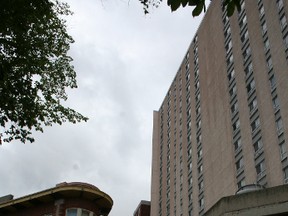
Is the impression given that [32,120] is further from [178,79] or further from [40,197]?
[178,79]

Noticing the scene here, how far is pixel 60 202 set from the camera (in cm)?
3161

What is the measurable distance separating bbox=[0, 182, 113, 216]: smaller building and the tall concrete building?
52.4 feet

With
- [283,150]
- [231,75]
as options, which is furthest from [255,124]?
[231,75]

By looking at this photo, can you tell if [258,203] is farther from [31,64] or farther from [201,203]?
[201,203]

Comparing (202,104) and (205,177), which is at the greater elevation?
(202,104)

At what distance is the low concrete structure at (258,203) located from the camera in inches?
610

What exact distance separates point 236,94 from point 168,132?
109 ft

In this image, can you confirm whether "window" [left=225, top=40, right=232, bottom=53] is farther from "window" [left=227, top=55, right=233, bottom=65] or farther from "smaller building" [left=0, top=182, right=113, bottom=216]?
"smaller building" [left=0, top=182, right=113, bottom=216]

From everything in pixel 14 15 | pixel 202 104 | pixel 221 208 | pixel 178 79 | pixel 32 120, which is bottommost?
pixel 221 208

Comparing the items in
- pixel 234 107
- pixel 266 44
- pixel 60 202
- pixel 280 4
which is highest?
pixel 280 4

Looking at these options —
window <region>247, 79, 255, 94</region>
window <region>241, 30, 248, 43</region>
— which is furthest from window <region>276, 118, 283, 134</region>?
window <region>241, 30, 248, 43</region>

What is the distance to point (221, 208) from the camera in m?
16.9

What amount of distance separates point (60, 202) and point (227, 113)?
29.9 m

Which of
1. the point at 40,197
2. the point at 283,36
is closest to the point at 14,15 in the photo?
the point at 40,197
